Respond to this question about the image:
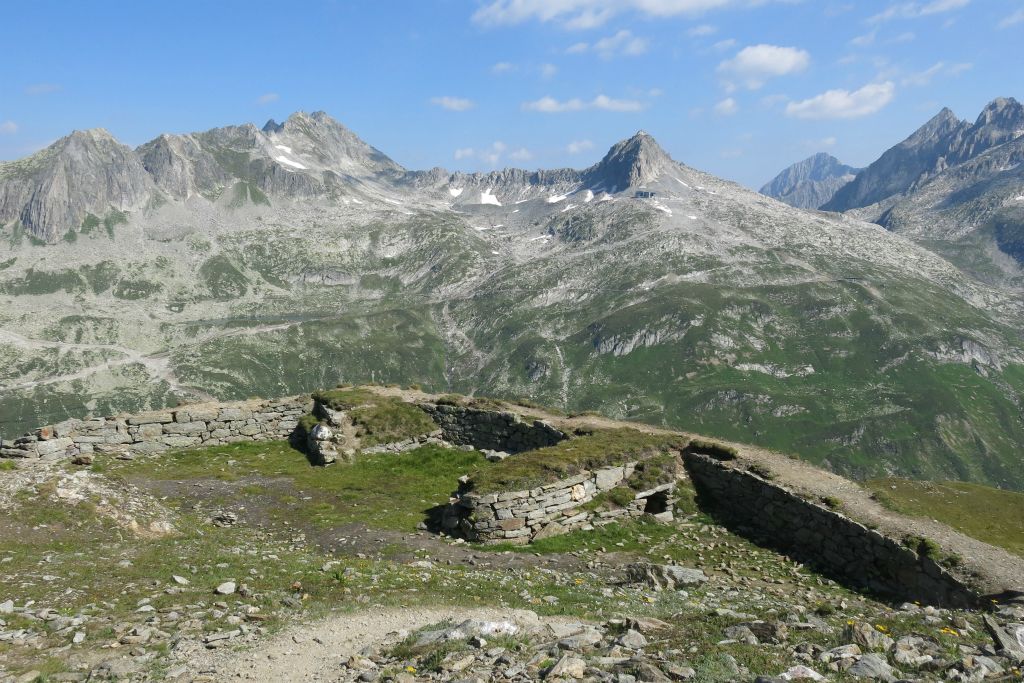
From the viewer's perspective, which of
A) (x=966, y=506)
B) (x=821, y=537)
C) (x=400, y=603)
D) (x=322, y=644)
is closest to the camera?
(x=322, y=644)

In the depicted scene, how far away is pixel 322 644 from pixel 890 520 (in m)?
22.8

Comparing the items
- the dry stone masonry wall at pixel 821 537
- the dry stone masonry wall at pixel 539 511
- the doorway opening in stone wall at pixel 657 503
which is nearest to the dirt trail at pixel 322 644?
the dry stone masonry wall at pixel 539 511

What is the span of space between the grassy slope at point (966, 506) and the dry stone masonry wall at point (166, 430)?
39.6 meters

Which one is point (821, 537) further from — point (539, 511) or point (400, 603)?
point (400, 603)

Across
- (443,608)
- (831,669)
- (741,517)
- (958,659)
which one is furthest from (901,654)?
(741,517)

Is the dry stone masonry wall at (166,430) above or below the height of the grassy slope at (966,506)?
below

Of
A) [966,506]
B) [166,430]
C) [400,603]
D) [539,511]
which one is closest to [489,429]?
[539,511]

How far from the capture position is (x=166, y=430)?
140 feet

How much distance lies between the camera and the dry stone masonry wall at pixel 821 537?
74.3 ft

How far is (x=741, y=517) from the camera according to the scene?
101 feet

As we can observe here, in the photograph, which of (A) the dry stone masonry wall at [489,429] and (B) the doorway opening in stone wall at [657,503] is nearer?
(B) the doorway opening in stone wall at [657,503]

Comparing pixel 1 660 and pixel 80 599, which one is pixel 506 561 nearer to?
pixel 80 599

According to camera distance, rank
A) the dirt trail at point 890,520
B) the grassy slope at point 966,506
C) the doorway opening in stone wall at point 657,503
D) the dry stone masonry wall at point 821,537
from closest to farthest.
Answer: the dirt trail at point 890,520 → the dry stone masonry wall at point 821,537 → the grassy slope at point 966,506 → the doorway opening in stone wall at point 657,503

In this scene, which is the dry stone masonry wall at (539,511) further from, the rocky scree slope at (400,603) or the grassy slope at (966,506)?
the grassy slope at (966,506)
